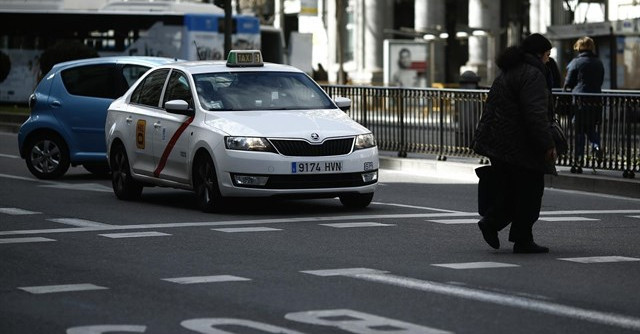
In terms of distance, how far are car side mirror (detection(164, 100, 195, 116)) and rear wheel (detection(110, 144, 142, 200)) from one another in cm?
159

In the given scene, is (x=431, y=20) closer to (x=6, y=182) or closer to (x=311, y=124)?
(x=6, y=182)

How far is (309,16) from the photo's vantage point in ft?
235

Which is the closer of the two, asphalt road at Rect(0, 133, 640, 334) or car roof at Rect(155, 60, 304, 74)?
asphalt road at Rect(0, 133, 640, 334)

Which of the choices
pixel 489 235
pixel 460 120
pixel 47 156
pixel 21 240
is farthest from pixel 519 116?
pixel 460 120

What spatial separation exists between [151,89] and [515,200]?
6.59m

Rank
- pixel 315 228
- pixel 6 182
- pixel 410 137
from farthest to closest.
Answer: pixel 410 137 < pixel 6 182 < pixel 315 228

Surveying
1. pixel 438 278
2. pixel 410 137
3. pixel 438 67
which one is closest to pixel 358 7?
pixel 438 67

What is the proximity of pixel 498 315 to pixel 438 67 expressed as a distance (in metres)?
53.4

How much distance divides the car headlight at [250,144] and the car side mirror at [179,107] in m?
0.96

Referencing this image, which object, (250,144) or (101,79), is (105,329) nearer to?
(250,144)

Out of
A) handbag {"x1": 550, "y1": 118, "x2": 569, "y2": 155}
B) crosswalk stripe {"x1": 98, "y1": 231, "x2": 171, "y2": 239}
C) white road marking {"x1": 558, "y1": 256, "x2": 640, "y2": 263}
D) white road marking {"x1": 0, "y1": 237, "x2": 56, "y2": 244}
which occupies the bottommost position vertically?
crosswalk stripe {"x1": 98, "y1": 231, "x2": 171, "y2": 239}

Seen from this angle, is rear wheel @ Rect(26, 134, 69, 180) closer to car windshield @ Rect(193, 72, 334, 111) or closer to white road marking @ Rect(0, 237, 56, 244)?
car windshield @ Rect(193, 72, 334, 111)

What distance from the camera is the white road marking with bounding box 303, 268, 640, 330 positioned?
8.84 m

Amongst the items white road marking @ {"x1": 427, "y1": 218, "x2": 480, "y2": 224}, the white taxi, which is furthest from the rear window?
white road marking @ {"x1": 427, "y1": 218, "x2": 480, "y2": 224}
